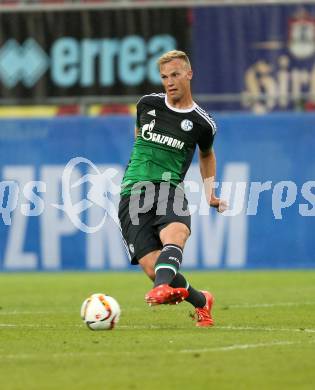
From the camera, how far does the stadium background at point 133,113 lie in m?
18.6

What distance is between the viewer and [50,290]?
16141 mm

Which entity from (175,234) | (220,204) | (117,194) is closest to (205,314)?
(175,234)

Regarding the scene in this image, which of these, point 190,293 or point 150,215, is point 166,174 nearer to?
point 150,215

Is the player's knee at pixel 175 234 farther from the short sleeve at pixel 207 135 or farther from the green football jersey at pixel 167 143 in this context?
the short sleeve at pixel 207 135

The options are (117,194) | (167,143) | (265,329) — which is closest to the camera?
(265,329)

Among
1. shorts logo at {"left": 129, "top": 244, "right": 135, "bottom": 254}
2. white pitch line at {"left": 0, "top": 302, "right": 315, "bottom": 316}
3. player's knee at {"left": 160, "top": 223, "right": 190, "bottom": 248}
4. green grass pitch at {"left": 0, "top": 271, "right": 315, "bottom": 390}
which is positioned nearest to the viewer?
green grass pitch at {"left": 0, "top": 271, "right": 315, "bottom": 390}

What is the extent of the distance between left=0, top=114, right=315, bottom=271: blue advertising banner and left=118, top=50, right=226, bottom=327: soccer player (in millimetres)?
Answer: 6949

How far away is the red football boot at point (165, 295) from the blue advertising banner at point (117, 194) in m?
8.13

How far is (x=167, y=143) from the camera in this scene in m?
10.9

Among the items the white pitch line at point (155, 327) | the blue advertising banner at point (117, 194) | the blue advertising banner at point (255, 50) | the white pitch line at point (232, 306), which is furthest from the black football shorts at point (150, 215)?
the blue advertising banner at point (255, 50)

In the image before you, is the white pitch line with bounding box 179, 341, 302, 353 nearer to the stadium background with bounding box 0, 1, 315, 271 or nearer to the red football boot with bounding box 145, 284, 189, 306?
the red football boot with bounding box 145, 284, 189, 306

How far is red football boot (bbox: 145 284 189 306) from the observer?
9734 mm

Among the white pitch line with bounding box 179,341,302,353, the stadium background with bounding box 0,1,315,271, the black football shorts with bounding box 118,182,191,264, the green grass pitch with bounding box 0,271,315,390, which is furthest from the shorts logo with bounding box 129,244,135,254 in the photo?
the stadium background with bounding box 0,1,315,271

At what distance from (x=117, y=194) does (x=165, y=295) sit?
8.63 m
